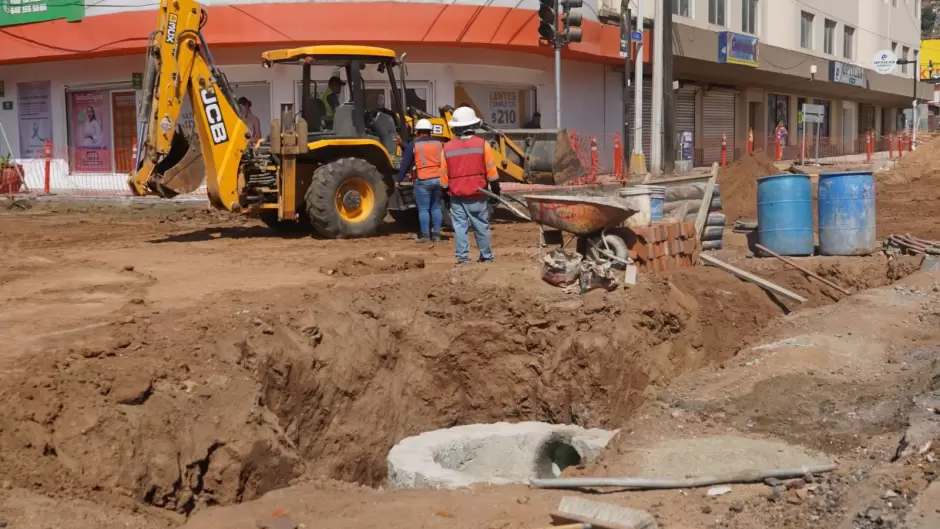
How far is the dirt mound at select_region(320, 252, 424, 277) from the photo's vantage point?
35.7ft

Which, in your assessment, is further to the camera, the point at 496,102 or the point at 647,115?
the point at 647,115

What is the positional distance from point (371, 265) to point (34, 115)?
19.4 metres

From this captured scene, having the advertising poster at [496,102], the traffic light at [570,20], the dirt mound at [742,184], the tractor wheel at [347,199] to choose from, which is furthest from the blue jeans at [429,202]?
the advertising poster at [496,102]

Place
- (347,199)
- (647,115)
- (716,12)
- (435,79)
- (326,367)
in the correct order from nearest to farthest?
(326,367)
(347,199)
(435,79)
(647,115)
(716,12)

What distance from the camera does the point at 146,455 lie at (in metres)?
6.07

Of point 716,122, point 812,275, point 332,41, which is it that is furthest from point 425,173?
point 716,122

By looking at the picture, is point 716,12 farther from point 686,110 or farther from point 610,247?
point 610,247

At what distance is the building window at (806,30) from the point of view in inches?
1641

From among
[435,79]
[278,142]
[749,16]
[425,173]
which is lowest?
[425,173]

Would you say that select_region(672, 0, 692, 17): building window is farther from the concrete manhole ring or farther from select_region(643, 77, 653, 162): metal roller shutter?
the concrete manhole ring

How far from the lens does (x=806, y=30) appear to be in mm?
42281

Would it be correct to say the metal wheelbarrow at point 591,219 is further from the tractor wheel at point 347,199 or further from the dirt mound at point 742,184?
the dirt mound at point 742,184

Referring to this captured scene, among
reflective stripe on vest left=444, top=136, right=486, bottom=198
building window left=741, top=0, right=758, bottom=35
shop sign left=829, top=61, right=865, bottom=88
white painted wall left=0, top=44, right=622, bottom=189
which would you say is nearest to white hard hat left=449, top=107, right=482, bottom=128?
reflective stripe on vest left=444, top=136, right=486, bottom=198

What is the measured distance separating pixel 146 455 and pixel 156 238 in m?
9.43
